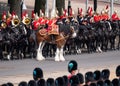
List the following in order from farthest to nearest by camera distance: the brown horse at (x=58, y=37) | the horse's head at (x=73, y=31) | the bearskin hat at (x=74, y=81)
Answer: the horse's head at (x=73, y=31)
the brown horse at (x=58, y=37)
the bearskin hat at (x=74, y=81)

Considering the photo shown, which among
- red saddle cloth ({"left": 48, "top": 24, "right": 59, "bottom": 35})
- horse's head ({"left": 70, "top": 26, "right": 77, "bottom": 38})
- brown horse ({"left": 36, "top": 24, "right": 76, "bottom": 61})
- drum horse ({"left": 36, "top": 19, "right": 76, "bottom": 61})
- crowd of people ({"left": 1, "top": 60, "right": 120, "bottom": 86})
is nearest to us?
crowd of people ({"left": 1, "top": 60, "right": 120, "bottom": 86})

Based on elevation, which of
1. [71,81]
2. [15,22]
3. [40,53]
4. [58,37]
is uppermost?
[71,81]

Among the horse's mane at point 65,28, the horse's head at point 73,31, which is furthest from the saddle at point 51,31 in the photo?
the horse's head at point 73,31

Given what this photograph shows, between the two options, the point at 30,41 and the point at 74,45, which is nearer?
the point at 30,41

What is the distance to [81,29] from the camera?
26344mm

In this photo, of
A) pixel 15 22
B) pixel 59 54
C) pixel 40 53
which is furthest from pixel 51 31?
pixel 15 22

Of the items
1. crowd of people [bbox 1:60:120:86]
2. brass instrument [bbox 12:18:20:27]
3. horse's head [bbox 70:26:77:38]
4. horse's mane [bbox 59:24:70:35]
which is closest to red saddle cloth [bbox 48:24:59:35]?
horse's mane [bbox 59:24:70:35]

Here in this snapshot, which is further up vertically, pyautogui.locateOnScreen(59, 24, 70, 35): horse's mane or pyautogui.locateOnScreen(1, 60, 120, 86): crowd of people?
pyautogui.locateOnScreen(1, 60, 120, 86): crowd of people

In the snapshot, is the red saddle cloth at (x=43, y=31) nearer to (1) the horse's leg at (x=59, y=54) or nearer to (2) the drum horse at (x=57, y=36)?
(2) the drum horse at (x=57, y=36)

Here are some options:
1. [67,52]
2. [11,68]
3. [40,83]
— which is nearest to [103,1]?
[67,52]

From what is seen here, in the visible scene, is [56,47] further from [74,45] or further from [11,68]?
[11,68]

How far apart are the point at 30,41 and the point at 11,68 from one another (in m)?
2.89

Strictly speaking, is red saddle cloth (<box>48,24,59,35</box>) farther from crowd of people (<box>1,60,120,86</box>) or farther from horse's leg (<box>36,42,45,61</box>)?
crowd of people (<box>1,60,120,86</box>)

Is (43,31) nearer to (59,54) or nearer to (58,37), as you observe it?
(58,37)
